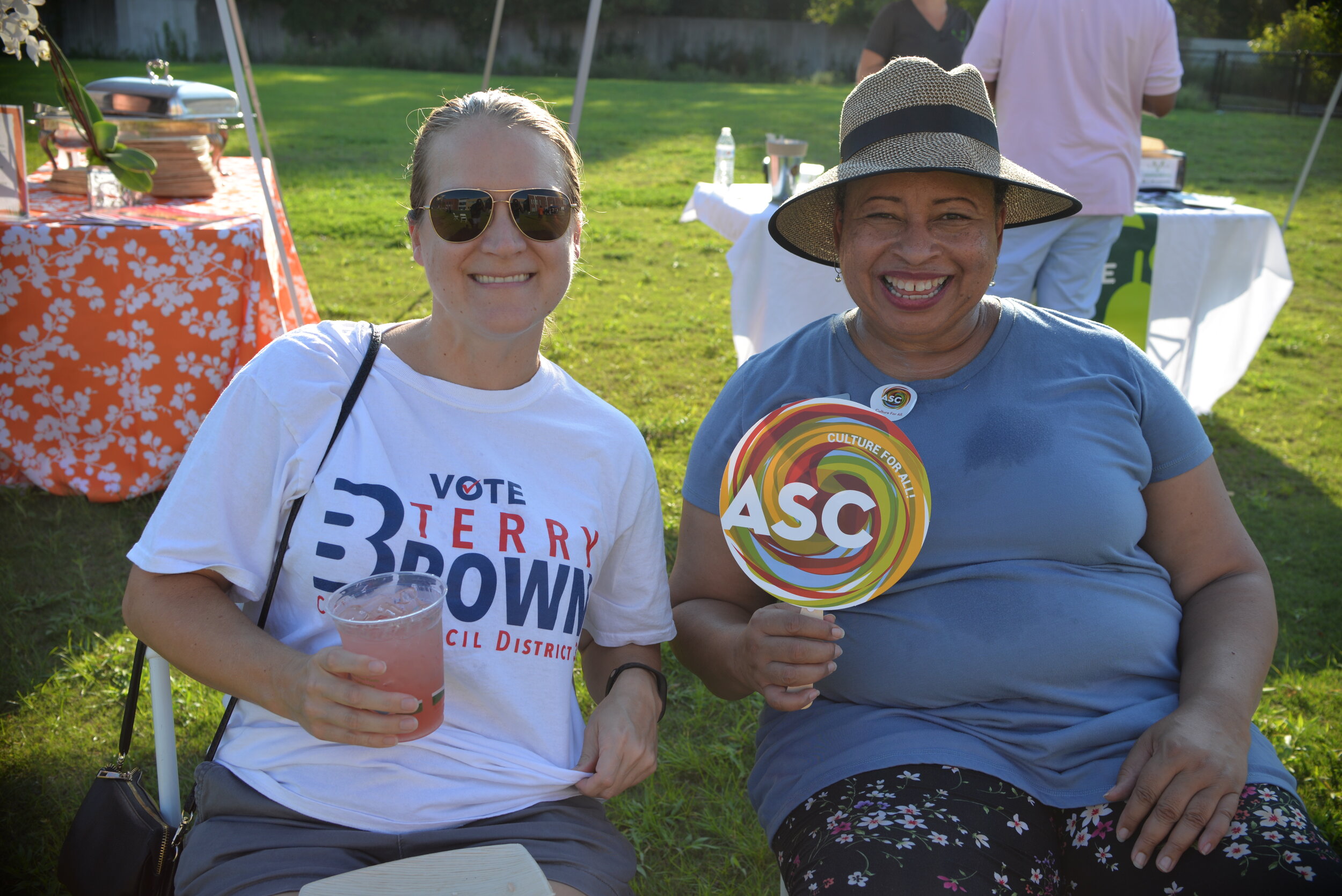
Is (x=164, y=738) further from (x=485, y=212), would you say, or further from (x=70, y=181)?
(x=70, y=181)

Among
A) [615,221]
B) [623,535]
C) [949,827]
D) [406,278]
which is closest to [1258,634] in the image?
[949,827]

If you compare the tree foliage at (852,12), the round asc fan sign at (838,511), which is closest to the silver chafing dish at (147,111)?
the round asc fan sign at (838,511)

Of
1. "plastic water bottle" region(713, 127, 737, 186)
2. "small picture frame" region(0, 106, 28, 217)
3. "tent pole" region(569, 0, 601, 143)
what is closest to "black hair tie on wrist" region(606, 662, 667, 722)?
"tent pole" region(569, 0, 601, 143)

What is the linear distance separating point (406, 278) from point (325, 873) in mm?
6887

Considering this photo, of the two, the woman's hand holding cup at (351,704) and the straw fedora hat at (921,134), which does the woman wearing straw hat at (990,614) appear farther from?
the woman's hand holding cup at (351,704)

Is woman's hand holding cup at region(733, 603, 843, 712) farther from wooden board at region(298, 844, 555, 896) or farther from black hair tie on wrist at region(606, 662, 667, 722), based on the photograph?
wooden board at region(298, 844, 555, 896)

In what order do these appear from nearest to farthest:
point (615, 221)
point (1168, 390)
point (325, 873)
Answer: point (325, 873)
point (1168, 390)
point (615, 221)

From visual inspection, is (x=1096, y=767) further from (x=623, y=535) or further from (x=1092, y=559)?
(x=623, y=535)

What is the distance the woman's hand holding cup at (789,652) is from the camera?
4.68 feet

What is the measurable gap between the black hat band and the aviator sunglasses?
0.65 m

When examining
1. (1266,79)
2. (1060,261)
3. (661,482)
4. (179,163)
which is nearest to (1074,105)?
(1060,261)

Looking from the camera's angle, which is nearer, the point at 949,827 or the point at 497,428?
the point at 949,827

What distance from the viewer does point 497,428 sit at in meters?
1.55

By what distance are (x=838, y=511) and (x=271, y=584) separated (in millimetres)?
877
